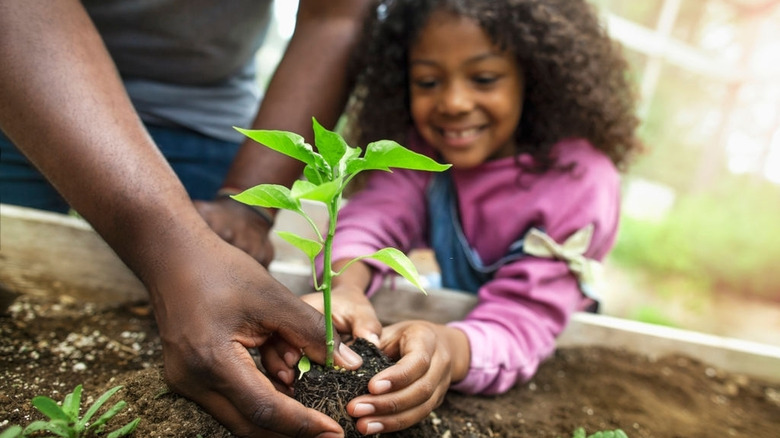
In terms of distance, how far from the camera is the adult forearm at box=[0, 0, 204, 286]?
1.10 m

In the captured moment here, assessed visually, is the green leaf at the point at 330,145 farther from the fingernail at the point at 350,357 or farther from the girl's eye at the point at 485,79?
the girl's eye at the point at 485,79

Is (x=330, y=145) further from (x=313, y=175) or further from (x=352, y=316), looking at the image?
(x=352, y=316)

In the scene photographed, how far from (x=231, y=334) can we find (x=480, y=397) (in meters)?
0.83

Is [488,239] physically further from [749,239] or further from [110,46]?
[749,239]

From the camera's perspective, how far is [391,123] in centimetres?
218

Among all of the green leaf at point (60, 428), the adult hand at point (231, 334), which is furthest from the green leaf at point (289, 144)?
the green leaf at point (60, 428)

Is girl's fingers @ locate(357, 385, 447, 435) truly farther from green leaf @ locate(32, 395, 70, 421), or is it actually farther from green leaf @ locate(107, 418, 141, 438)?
green leaf @ locate(32, 395, 70, 421)

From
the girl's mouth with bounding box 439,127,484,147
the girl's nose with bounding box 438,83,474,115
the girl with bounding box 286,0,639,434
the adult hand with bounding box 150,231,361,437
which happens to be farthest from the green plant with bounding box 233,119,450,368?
the girl's mouth with bounding box 439,127,484,147

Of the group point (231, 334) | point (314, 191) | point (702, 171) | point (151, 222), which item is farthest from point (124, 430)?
point (702, 171)

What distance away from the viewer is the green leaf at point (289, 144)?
0.84 metres

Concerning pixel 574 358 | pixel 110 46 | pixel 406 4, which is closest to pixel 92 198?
pixel 110 46

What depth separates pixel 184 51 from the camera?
192 centimetres

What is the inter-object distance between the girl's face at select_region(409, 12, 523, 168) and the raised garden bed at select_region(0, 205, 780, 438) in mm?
548

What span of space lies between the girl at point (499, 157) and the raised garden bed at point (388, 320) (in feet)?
0.44
